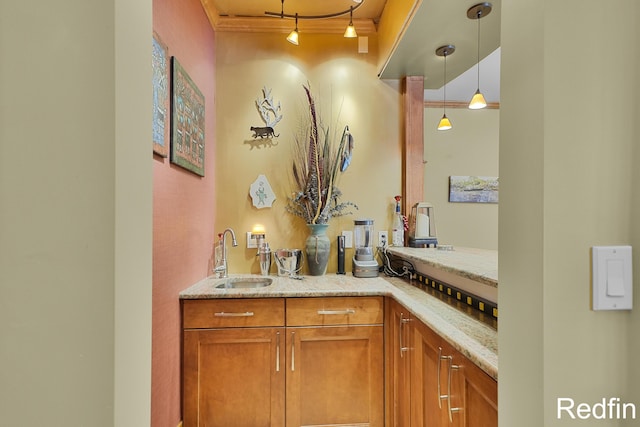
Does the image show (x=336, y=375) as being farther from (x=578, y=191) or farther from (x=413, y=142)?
(x=413, y=142)

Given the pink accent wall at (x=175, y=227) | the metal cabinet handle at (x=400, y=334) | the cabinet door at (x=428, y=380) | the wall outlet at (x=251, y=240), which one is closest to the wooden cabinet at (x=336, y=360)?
Result: the metal cabinet handle at (x=400, y=334)

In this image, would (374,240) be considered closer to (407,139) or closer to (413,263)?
(413,263)

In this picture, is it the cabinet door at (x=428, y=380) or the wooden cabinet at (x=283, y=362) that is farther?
the wooden cabinet at (x=283, y=362)

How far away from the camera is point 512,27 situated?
26.2 inches

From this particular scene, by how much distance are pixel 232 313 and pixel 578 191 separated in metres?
1.80

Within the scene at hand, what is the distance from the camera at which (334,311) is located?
198 cm

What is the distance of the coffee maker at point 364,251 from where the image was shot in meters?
2.43

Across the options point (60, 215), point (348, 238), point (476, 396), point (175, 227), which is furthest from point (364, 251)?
point (60, 215)

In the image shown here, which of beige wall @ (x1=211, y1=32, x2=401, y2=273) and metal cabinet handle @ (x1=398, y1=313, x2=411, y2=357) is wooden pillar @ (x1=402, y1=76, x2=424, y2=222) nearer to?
beige wall @ (x1=211, y1=32, x2=401, y2=273)

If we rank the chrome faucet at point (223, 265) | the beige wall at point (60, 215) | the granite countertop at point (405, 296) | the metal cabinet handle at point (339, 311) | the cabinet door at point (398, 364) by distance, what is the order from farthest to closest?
the chrome faucet at point (223, 265) < the metal cabinet handle at point (339, 311) < the cabinet door at point (398, 364) < the granite countertop at point (405, 296) < the beige wall at point (60, 215)

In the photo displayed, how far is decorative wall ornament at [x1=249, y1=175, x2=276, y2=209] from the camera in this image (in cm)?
260

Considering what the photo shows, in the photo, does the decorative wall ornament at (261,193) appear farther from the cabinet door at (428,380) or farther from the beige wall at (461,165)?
the beige wall at (461,165)

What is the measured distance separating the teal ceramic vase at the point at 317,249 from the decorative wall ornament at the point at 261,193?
0.42 meters

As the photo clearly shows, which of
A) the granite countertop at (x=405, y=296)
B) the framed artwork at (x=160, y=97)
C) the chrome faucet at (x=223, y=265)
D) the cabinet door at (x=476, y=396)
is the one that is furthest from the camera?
the chrome faucet at (x=223, y=265)
